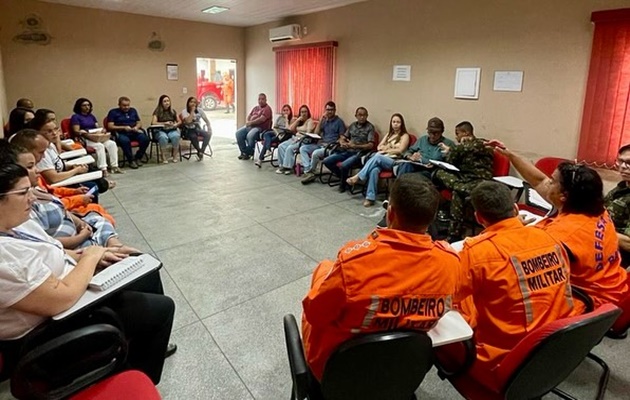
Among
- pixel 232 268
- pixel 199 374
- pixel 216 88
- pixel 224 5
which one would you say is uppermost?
pixel 224 5

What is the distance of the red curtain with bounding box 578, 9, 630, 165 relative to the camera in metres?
3.35

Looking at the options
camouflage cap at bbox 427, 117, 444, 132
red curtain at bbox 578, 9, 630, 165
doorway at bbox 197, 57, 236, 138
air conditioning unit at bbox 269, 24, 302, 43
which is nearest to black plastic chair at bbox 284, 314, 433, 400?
red curtain at bbox 578, 9, 630, 165

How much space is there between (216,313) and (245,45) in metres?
7.45

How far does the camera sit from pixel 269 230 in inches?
155

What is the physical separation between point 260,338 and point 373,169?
3.09 metres

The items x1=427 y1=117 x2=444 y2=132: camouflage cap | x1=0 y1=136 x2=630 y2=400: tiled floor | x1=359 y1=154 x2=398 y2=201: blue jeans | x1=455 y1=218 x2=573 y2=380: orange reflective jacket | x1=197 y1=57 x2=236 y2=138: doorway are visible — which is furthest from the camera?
x1=197 y1=57 x2=236 y2=138: doorway

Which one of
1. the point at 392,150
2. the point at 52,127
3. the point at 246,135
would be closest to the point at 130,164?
the point at 246,135

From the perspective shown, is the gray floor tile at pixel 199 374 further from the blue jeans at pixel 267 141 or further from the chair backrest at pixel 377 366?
the blue jeans at pixel 267 141

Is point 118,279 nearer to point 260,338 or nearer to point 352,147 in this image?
point 260,338

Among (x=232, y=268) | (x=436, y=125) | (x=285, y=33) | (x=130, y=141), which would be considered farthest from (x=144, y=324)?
(x=285, y=33)

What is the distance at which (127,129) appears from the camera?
652cm

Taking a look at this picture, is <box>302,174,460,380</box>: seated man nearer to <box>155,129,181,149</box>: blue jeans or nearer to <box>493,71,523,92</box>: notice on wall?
<box>493,71,523,92</box>: notice on wall

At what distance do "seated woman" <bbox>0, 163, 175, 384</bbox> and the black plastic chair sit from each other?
2.50ft

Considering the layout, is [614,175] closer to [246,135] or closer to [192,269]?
[192,269]
